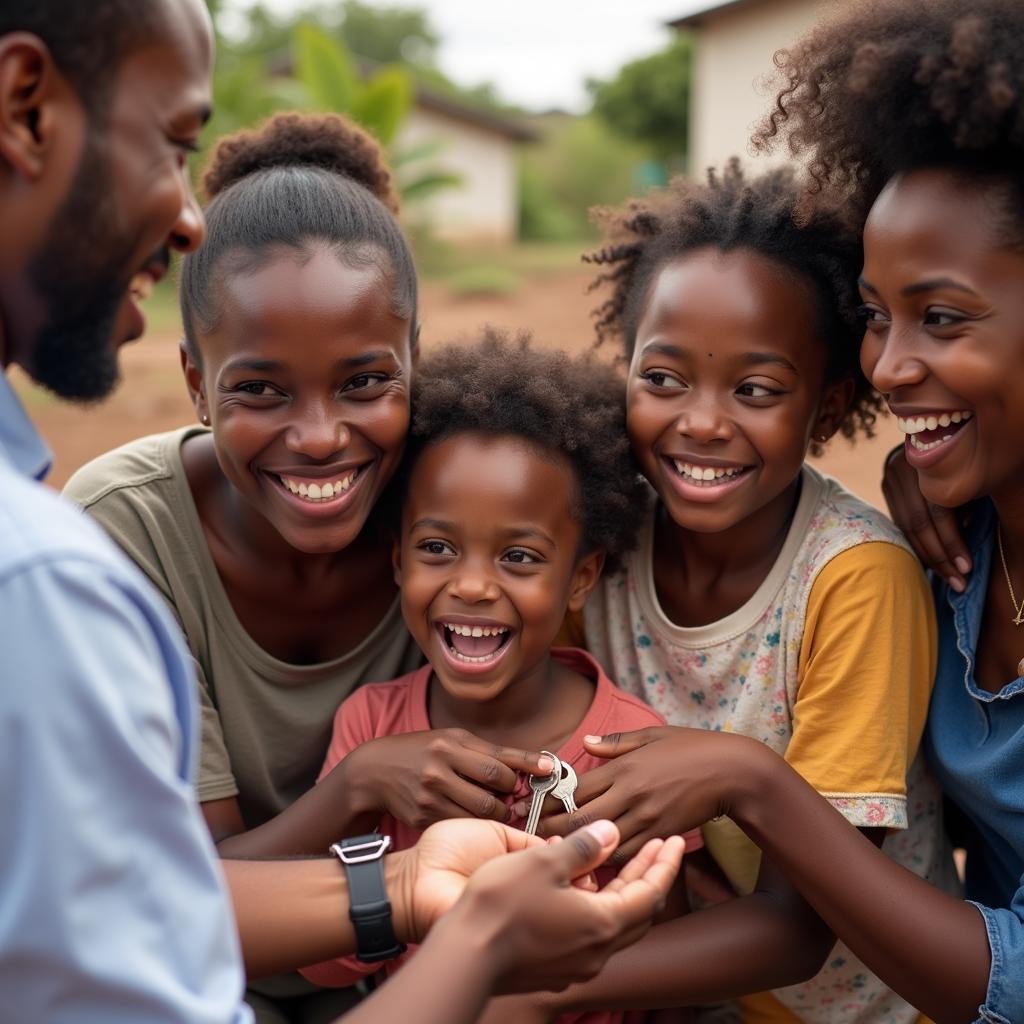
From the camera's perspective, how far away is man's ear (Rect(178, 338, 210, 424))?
283cm

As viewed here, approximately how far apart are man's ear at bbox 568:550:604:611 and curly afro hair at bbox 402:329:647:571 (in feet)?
0.09

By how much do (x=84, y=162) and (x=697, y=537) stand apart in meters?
1.82

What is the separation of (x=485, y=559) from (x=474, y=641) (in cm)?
19

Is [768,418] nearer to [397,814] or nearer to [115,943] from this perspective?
[397,814]

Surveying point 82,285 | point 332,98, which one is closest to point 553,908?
point 82,285

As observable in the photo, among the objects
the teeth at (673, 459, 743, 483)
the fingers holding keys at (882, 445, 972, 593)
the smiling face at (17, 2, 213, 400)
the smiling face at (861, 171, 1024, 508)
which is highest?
the smiling face at (17, 2, 213, 400)

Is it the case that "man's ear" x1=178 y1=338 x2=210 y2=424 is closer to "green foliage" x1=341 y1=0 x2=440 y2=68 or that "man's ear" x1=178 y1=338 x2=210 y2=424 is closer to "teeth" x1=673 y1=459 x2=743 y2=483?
"teeth" x1=673 y1=459 x2=743 y2=483

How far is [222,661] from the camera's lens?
2.87 meters

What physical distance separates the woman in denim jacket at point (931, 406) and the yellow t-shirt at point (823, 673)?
5.6 inches

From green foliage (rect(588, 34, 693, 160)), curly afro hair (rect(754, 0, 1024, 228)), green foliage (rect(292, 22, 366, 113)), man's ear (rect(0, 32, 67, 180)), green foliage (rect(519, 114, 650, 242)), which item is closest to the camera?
man's ear (rect(0, 32, 67, 180))

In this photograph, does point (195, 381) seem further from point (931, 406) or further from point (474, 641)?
point (931, 406)

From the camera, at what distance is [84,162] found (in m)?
1.60

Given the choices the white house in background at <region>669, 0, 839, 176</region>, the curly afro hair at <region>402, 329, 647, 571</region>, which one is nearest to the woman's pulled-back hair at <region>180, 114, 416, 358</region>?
the curly afro hair at <region>402, 329, 647, 571</region>

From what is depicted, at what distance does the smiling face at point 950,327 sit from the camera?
2330mm
